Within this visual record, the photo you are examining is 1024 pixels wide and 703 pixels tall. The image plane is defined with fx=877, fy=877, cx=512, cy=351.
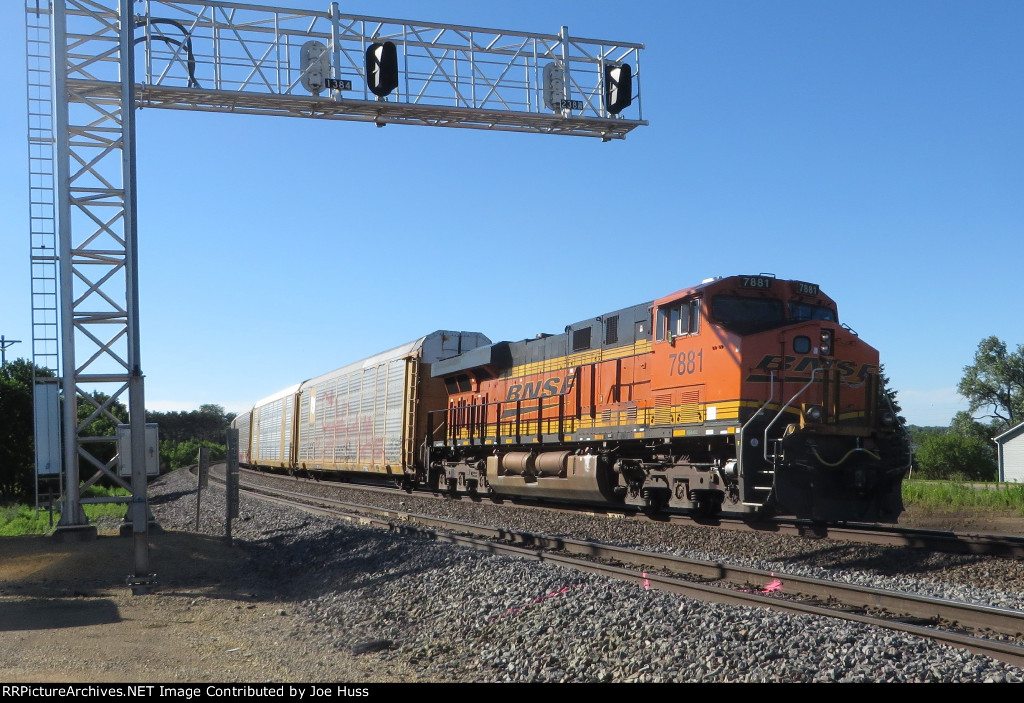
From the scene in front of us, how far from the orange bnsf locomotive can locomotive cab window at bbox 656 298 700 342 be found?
0.03 meters

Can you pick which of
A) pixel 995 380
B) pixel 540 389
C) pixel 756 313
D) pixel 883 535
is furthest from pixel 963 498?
pixel 995 380

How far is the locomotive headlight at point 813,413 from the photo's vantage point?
10945 mm

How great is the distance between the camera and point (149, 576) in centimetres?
995

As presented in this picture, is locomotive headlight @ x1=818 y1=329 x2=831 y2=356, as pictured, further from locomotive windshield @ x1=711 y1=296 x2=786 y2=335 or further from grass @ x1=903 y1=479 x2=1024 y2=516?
grass @ x1=903 y1=479 x2=1024 y2=516

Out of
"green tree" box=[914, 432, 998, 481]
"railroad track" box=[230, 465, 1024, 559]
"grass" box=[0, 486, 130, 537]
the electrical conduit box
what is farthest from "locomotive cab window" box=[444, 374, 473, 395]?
"green tree" box=[914, 432, 998, 481]

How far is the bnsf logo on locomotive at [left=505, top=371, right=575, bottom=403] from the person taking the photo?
16.1 m

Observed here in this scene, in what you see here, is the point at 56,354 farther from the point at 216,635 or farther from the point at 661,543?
the point at 661,543

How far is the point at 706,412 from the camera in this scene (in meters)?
12.0

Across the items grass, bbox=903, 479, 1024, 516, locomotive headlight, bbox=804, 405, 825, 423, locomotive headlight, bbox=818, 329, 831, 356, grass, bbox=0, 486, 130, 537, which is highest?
locomotive headlight, bbox=818, 329, 831, 356

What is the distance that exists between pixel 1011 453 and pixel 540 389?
127 ft

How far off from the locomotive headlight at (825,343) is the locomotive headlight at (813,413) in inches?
31.2

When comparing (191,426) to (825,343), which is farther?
(191,426)

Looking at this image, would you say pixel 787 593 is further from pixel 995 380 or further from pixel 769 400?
pixel 995 380
